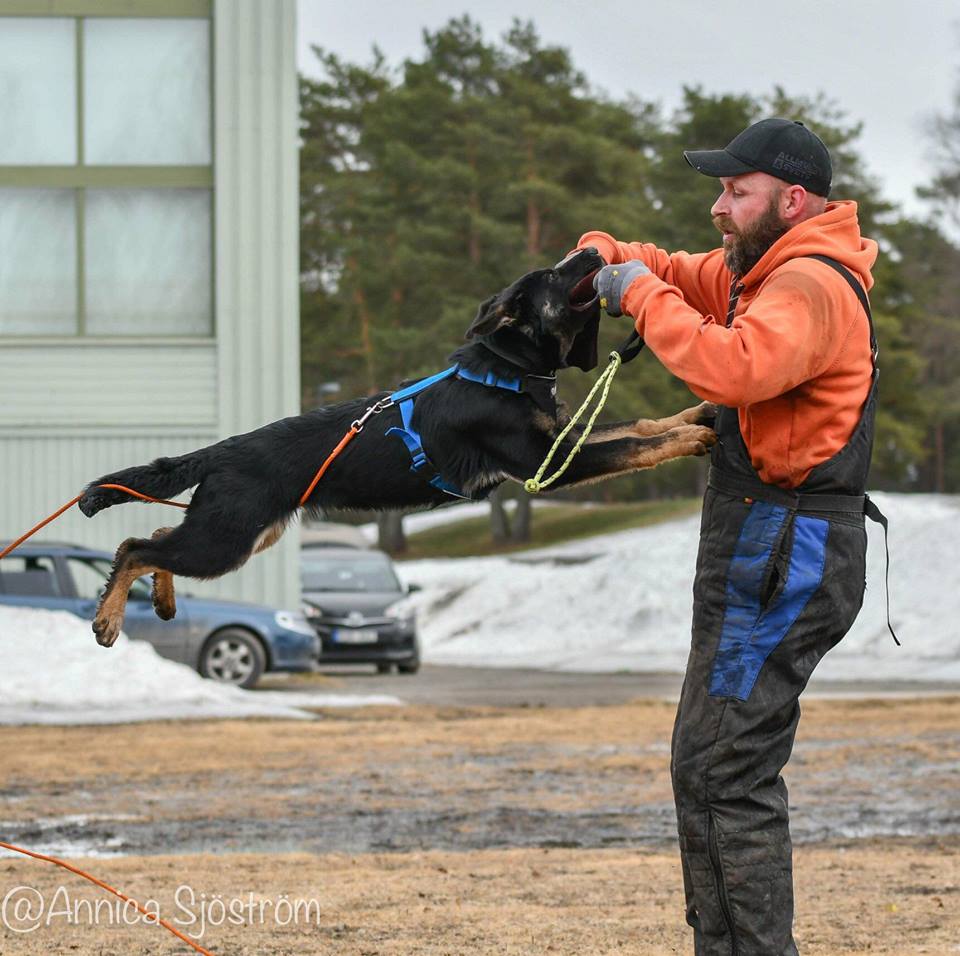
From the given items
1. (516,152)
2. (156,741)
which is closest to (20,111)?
(156,741)

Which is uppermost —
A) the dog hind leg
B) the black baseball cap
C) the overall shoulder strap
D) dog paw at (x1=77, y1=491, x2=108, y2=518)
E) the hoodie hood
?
the black baseball cap

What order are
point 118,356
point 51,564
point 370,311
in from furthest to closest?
point 370,311 → point 118,356 → point 51,564

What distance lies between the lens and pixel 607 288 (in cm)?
411

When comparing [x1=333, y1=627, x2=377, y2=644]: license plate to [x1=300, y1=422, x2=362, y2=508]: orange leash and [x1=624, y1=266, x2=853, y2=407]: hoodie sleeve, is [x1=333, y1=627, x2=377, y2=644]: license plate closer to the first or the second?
[x1=300, y1=422, x2=362, y2=508]: orange leash

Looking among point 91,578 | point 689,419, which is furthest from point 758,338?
point 91,578

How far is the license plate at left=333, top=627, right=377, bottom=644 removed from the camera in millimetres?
21062

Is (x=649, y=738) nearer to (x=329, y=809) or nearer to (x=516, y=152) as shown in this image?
(x=329, y=809)

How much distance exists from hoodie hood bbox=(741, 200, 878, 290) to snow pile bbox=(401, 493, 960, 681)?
16699mm

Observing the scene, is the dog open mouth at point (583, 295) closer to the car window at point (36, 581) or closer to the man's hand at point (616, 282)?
the man's hand at point (616, 282)

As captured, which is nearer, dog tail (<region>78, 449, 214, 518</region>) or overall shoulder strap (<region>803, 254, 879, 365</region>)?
overall shoulder strap (<region>803, 254, 879, 365</region>)

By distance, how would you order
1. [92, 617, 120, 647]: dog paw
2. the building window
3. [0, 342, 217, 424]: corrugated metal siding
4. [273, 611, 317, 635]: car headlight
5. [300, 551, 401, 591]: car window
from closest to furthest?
[92, 617, 120, 647]: dog paw → [273, 611, 317, 635]: car headlight → [0, 342, 217, 424]: corrugated metal siding → the building window → [300, 551, 401, 591]: car window

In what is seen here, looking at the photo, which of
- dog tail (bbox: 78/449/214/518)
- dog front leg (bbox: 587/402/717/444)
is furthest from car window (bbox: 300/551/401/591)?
dog front leg (bbox: 587/402/717/444)

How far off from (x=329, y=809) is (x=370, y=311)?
36405mm

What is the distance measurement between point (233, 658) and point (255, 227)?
5.24 meters
